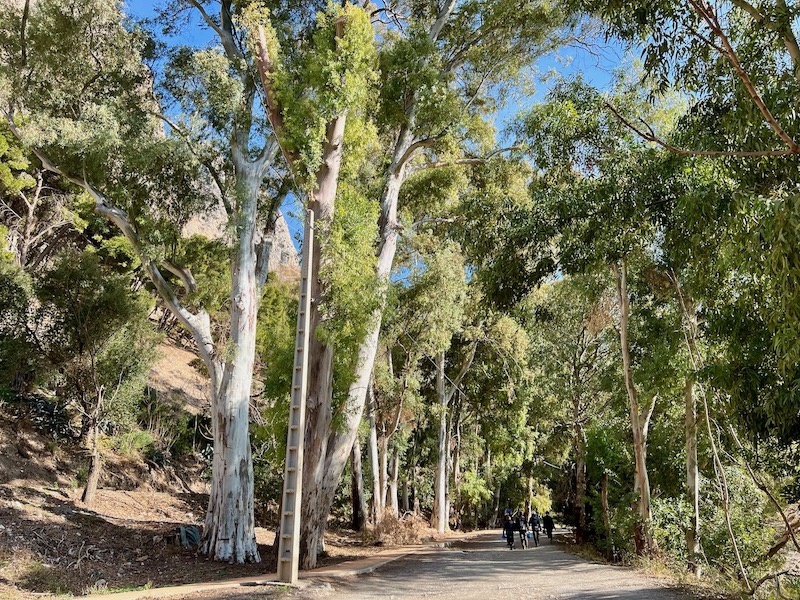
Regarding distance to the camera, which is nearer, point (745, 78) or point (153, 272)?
point (745, 78)

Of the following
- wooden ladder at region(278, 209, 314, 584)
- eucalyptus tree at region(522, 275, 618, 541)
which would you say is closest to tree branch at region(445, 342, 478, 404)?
eucalyptus tree at region(522, 275, 618, 541)

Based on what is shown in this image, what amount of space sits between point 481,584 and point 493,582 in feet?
1.10

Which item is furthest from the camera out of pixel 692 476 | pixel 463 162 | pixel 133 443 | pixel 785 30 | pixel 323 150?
pixel 133 443

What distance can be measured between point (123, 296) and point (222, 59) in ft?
22.5

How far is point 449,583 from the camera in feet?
29.8

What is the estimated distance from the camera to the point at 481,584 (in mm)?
9023

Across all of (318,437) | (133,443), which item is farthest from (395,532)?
(318,437)

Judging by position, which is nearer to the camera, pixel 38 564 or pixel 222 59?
pixel 38 564

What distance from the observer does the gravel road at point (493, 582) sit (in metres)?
7.63

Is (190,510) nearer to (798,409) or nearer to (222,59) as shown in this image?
(222,59)

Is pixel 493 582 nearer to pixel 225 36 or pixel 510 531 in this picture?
pixel 510 531

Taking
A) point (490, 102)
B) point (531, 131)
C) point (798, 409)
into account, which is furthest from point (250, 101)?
point (798, 409)

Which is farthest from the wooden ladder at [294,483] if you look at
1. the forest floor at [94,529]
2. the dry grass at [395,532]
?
the dry grass at [395,532]

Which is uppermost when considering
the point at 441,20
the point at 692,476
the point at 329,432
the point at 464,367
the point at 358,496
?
the point at 441,20
